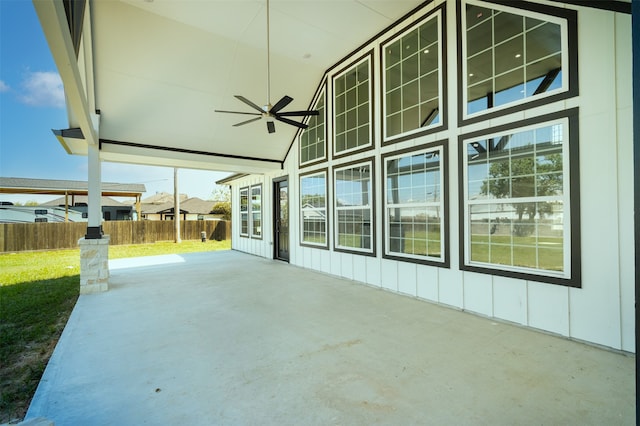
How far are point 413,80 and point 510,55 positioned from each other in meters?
1.43

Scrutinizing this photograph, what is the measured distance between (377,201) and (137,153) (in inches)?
210

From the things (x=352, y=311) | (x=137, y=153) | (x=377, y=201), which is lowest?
(x=352, y=311)

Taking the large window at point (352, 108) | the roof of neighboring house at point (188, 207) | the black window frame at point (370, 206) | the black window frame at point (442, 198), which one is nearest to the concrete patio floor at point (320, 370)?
the black window frame at point (442, 198)

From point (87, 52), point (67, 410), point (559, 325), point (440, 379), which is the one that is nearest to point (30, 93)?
point (87, 52)

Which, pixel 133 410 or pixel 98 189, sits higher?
pixel 98 189

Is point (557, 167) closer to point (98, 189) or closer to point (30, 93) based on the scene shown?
point (98, 189)

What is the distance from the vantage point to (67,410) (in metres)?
1.99

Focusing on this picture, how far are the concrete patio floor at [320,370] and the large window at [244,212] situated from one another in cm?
646

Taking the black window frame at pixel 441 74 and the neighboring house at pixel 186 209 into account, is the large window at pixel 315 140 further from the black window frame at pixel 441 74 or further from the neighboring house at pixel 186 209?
the neighboring house at pixel 186 209

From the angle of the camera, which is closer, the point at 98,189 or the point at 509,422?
the point at 509,422

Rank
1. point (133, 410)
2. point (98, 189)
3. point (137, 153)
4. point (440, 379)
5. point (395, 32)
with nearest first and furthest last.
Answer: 1. point (133, 410)
2. point (440, 379)
3. point (395, 32)
4. point (98, 189)
5. point (137, 153)

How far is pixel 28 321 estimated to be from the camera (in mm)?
3826

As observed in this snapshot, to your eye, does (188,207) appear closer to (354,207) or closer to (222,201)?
(222,201)

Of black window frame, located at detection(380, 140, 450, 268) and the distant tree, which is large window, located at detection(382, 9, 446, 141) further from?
the distant tree
